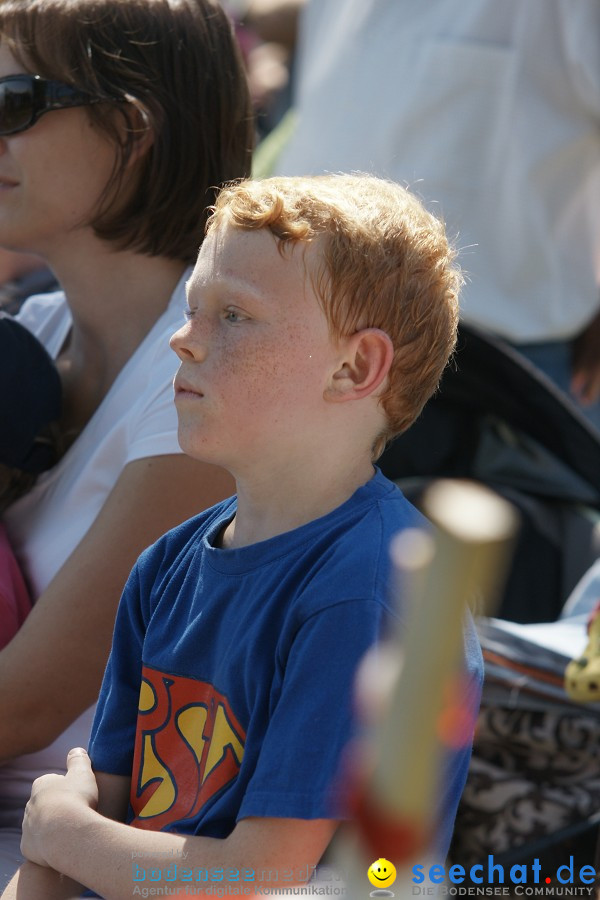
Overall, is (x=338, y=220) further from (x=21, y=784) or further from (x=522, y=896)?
(x=522, y=896)

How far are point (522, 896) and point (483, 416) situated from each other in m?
1.16

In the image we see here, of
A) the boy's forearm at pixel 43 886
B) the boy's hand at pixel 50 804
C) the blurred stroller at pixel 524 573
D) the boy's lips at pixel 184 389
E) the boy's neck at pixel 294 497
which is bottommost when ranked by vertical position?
the blurred stroller at pixel 524 573

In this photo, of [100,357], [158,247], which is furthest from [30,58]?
[100,357]

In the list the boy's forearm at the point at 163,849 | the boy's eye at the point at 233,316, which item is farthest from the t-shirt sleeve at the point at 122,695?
the boy's eye at the point at 233,316

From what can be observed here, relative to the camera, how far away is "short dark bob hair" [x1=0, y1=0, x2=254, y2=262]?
1778 mm

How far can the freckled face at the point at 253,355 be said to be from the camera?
114 centimetres

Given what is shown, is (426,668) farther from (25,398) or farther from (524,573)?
(524,573)

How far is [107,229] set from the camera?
1857 mm

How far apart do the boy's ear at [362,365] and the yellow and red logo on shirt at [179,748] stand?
33cm

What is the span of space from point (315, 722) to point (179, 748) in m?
0.22

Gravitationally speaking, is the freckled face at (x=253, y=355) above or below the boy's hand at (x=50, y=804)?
above

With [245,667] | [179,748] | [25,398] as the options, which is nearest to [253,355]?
[245,667]

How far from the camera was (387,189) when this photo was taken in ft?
4.04

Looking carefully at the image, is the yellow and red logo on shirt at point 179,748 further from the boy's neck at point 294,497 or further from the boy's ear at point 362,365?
the boy's ear at point 362,365
